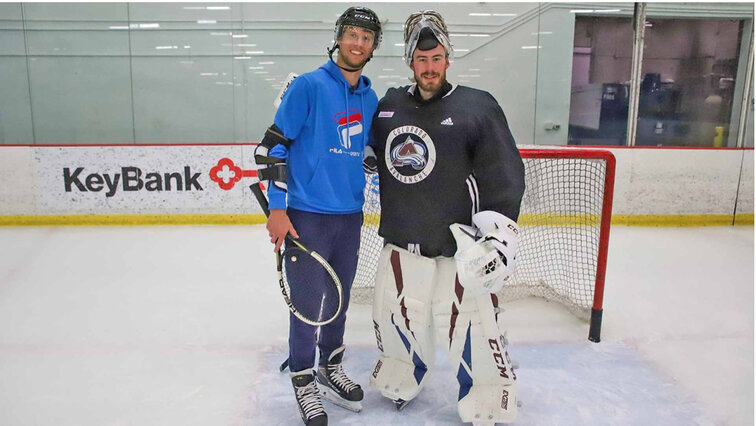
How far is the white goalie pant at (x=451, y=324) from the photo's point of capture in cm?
182

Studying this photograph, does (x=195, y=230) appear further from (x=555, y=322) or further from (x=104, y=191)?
(x=555, y=322)

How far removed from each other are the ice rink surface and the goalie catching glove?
23.7 inches

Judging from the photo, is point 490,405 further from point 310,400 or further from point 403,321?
point 310,400

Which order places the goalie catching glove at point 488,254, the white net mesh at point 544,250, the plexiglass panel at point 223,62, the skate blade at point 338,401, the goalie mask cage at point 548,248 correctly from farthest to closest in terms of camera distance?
the plexiglass panel at point 223,62, the white net mesh at point 544,250, the goalie mask cage at point 548,248, the skate blade at point 338,401, the goalie catching glove at point 488,254

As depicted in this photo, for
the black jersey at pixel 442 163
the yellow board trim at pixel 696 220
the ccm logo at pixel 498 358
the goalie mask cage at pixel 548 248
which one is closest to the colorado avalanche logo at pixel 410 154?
the black jersey at pixel 442 163

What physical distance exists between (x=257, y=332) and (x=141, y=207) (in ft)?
9.31

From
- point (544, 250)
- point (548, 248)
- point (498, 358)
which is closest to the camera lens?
point (498, 358)

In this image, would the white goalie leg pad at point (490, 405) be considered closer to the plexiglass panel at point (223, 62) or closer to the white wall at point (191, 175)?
the white wall at point (191, 175)

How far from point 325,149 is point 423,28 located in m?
0.47

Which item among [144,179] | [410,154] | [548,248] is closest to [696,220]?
[548,248]

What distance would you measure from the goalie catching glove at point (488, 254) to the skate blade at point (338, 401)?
654mm

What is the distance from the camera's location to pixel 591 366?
240 centimetres

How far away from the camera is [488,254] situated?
5.40 ft

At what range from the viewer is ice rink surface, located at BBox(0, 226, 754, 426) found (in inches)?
80.6
